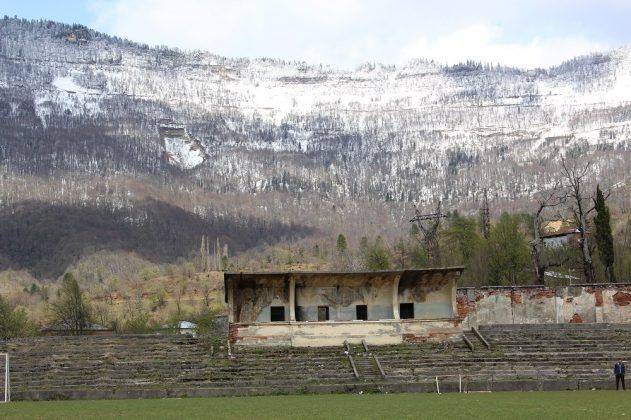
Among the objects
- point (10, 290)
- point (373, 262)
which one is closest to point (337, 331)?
point (373, 262)

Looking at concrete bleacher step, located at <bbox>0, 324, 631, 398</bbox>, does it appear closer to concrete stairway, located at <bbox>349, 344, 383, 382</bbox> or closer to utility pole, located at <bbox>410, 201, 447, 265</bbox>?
concrete stairway, located at <bbox>349, 344, 383, 382</bbox>

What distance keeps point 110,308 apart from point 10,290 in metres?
46.6

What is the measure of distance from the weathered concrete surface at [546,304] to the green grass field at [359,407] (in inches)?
590

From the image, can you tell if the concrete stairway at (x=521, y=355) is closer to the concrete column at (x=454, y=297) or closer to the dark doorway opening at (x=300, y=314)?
the concrete column at (x=454, y=297)

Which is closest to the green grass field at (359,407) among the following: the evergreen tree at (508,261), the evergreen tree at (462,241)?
the evergreen tree at (508,261)

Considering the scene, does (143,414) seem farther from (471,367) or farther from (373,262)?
(373,262)

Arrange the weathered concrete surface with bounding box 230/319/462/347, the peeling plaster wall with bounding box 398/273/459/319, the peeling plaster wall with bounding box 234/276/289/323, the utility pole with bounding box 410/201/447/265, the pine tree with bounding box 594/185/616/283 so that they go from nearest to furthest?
the weathered concrete surface with bounding box 230/319/462/347
the peeling plaster wall with bounding box 234/276/289/323
the peeling plaster wall with bounding box 398/273/459/319
the pine tree with bounding box 594/185/616/283
the utility pole with bounding box 410/201/447/265

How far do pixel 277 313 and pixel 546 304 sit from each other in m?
14.4

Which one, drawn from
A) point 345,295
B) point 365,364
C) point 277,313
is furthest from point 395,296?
point 365,364

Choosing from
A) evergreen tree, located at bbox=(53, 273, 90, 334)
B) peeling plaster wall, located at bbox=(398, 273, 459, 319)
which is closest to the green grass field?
peeling plaster wall, located at bbox=(398, 273, 459, 319)

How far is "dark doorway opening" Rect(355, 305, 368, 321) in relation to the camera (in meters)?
43.4

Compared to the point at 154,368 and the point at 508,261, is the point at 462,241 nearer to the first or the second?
the point at 508,261

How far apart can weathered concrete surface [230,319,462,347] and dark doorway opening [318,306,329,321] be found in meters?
1.25

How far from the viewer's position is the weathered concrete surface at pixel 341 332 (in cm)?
4141
